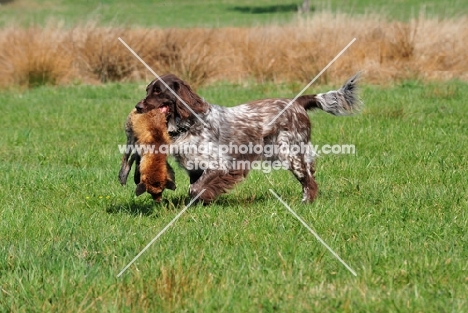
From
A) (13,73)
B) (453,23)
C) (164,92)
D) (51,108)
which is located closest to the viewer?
(164,92)

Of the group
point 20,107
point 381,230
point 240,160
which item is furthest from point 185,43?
point 381,230

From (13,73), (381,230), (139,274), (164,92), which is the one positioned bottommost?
(13,73)

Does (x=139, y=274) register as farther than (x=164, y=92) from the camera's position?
No

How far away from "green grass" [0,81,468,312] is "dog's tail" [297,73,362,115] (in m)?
0.74

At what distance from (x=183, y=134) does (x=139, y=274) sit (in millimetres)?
2446

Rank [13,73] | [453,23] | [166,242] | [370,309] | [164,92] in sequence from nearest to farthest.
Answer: [370,309] → [166,242] → [164,92] → [13,73] → [453,23]

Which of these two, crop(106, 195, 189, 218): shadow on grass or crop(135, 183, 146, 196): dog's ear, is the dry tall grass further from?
crop(135, 183, 146, 196): dog's ear

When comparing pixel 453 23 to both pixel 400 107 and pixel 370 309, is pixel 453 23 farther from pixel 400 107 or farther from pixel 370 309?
pixel 370 309

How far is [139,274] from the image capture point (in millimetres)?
4602

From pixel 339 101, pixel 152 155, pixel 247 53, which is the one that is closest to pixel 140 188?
pixel 152 155

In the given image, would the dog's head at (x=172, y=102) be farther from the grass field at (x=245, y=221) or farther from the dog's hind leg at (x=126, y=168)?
the grass field at (x=245, y=221)

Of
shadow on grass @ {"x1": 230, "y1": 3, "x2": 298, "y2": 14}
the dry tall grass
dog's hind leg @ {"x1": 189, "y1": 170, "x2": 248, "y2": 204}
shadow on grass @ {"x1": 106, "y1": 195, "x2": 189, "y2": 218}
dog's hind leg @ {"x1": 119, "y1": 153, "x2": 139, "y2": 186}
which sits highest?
dog's hind leg @ {"x1": 119, "y1": 153, "x2": 139, "y2": 186}

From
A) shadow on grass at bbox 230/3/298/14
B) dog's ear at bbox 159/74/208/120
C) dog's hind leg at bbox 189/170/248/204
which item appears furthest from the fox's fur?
shadow on grass at bbox 230/3/298/14

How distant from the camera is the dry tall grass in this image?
1784 centimetres
